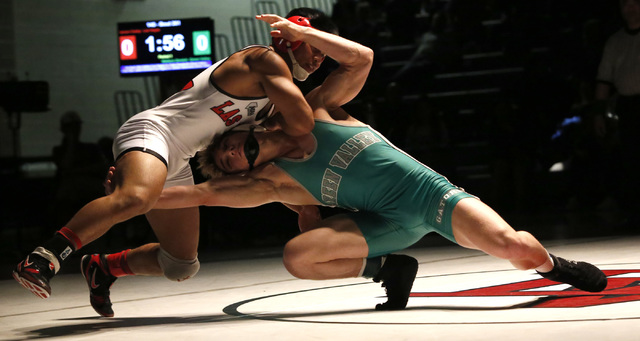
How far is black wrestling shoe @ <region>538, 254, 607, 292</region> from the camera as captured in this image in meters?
2.75

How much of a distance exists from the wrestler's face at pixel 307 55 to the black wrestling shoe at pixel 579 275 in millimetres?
1076

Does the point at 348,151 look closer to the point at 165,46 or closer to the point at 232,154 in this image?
the point at 232,154

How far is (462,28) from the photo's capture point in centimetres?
929

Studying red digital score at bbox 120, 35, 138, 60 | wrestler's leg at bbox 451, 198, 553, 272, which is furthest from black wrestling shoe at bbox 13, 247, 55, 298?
red digital score at bbox 120, 35, 138, 60

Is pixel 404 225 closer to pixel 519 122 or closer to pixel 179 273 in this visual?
pixel 179 273

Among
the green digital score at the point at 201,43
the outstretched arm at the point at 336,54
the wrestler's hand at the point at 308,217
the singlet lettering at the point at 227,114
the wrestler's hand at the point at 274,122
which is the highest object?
the green digital score at the point at 201,43

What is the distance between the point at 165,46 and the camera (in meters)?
6.93

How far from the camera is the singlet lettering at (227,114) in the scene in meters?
2.95

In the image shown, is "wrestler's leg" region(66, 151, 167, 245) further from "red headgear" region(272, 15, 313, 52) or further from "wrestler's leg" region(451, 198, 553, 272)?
"wrestler's leg" region(451, 198, 553, 272)

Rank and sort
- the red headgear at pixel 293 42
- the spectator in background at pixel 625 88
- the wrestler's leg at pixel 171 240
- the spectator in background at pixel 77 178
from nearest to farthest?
the red headgear at pixel 293 42 < the wrestler's leg at pixel 171 240 < the spectator in background at pixel 625 88 < the spectator in background at pixel 77 178

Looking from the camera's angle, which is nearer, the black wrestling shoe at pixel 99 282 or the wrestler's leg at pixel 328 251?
the wrestler's leg at pixel 328 251

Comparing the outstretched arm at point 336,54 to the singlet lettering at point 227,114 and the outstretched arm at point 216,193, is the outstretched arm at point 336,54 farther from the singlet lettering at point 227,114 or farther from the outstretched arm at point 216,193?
the outstretched arm at point 216,193

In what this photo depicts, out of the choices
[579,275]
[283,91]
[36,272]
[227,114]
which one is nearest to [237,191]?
[227,114]

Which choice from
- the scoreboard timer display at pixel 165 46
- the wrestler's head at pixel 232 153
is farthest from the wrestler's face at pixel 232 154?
the scoreboard timer display at pixel 165 46
